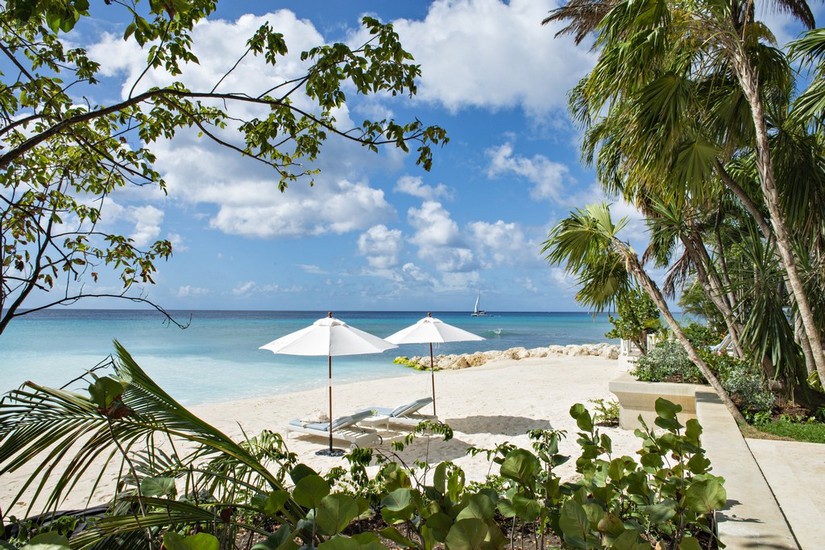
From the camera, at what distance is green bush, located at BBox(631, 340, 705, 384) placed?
7699 millimetres

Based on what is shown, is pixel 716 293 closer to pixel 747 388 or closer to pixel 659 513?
pixel 747 388

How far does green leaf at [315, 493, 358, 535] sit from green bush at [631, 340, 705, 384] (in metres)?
7.93

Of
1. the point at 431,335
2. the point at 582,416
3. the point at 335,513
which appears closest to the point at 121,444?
the point at 335,513

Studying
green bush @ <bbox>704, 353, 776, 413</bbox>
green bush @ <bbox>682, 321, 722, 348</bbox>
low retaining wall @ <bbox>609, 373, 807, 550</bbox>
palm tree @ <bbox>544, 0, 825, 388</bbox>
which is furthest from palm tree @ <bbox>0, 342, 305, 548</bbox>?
green bush @ <bbox>682, 321, 722, 348</bbox>

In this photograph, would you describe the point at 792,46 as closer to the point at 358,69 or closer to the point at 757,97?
the point at 757,97

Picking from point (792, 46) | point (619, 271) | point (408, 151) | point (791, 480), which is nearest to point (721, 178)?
point (792, 46)

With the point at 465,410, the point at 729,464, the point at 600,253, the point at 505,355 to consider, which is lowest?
the point at 505,355

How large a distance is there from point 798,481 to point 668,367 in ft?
14.2

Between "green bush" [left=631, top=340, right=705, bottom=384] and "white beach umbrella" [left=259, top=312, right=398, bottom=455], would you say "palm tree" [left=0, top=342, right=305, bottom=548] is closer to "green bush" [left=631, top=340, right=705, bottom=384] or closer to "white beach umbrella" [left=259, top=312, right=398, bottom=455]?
"white beach umbrella" [left=259, top=312, right=398, bottom=455]

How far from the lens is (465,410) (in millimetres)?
10164

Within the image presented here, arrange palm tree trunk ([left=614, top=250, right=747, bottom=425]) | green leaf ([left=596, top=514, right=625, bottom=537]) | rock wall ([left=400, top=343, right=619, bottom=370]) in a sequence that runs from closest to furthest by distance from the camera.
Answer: green leaf ([left=596, top=514, right=625, bottom=537]), palm tree trunk ([left=614, top=250, right=747, bottom=425]), rock wall ([left=400, top=343, right=619, bottom=370])

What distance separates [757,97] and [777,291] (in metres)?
2.36

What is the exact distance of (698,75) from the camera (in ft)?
19.1

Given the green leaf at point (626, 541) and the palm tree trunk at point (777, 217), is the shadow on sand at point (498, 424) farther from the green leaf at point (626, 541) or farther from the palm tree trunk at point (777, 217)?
the green leaf at point (626, 541)
